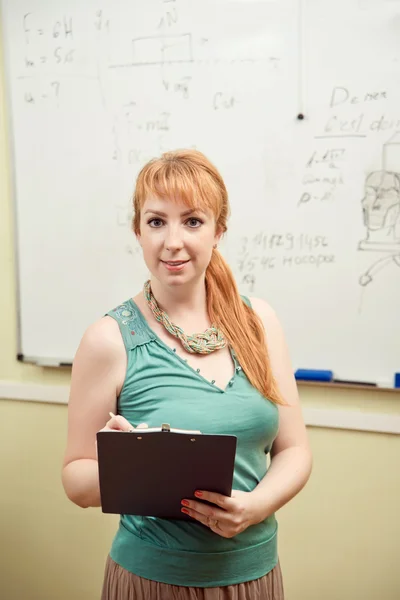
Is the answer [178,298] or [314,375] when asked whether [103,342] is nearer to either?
[178,298]

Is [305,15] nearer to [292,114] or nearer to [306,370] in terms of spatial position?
[292,114]

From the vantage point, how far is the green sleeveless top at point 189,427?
4.01 ft

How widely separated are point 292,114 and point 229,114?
0.61 feet

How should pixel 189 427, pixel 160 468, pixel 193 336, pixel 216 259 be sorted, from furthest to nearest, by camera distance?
pixel 216 259 → pixel 193 336 → pixel 189 427 → pixel 160 468

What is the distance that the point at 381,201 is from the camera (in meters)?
1.91

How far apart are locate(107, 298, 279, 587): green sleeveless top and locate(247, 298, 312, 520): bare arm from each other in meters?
0.05

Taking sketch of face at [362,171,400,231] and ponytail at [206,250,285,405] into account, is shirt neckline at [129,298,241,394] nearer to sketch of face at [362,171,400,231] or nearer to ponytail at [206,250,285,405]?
ponytail at [206,250,285,405]

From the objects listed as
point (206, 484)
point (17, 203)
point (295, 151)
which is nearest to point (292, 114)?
point (295, 151)

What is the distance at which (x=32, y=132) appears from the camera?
2.27 metres

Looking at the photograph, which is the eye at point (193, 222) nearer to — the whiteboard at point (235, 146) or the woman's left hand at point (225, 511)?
the woman's left hand at point (225, 511)

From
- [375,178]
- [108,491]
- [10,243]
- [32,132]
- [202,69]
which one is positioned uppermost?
[202,69]

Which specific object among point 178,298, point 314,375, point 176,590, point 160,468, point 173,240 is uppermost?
point 173,240

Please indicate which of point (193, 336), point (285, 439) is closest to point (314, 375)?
point (285, 439)

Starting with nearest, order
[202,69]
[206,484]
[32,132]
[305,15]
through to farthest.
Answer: [206,484] → [305,15] → [202,69] → [32,132]
